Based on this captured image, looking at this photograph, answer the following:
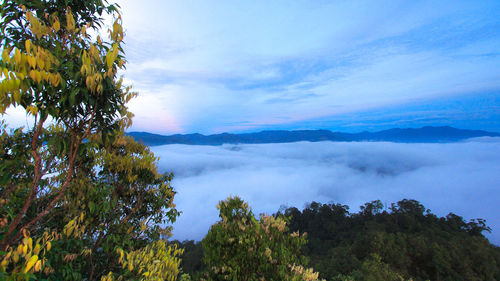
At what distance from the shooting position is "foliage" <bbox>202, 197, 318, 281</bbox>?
4.94 metres

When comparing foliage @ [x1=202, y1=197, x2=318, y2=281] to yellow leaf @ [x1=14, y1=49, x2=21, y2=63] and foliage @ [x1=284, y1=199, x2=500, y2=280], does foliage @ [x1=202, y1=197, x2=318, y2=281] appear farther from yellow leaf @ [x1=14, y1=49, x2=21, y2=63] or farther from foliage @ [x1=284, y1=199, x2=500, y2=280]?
foliage @ [x1=284, y1=199, x2=500, y2=280]

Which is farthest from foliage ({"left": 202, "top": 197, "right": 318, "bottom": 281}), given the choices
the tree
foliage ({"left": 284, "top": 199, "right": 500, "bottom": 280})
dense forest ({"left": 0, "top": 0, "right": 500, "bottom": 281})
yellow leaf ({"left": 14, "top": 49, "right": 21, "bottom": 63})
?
foliage ({"left": 284, "top": 199, "right": 500, "bottom": 280})

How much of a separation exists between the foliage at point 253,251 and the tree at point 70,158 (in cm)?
148

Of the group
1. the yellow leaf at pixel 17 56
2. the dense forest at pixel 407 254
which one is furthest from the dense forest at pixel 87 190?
the dense forest at pixel 407 254

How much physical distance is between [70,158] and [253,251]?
13.6 ft

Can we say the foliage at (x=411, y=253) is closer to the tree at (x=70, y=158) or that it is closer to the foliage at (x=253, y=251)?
the foliage at (x=253, y=251)

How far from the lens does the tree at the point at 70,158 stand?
249 cm

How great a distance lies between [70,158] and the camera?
3.12 m

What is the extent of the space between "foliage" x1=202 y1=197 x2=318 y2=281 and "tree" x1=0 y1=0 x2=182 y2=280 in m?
1.48

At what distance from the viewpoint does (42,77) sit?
2.45m

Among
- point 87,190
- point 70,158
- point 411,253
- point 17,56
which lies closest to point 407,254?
point 411,253

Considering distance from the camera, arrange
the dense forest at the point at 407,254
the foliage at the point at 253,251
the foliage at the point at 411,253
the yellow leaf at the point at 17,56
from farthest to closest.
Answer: the foliage at the point at 411,253 < the dense forest at the point at 407,254 < the foliage at the point at 253,251 < the yellow leaf at the point at 17,56

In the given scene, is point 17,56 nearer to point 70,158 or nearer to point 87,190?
point 70,158

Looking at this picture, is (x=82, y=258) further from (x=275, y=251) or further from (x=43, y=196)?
(x=275, y=251)
